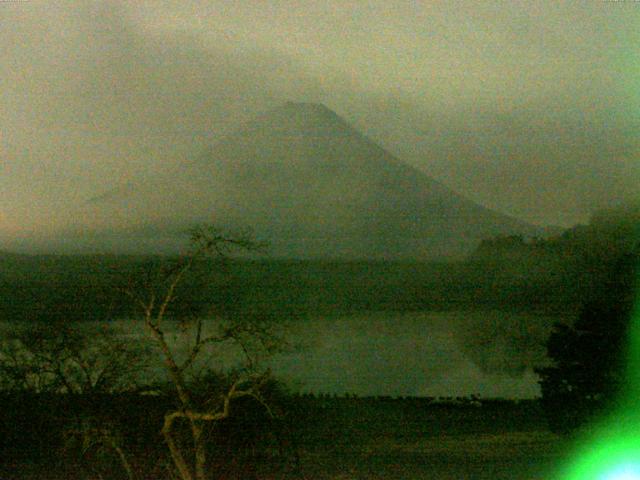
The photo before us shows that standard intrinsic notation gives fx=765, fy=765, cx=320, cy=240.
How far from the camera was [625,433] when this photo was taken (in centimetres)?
836

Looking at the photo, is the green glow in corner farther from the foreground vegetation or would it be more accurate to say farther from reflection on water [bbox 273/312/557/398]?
reflection on water [bbox 273/312/557/398]

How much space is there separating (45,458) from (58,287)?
779 centimetres

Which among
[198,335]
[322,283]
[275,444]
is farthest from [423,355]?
[198,335]

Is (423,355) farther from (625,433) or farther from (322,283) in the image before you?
(625,433)

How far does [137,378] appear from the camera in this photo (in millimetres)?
10953

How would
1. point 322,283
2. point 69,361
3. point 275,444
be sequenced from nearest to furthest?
point 69,361, point 275,444, point 322,283

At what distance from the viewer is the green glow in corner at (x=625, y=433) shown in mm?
8180

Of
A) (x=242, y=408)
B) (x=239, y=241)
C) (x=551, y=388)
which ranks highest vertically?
(x=239, y=241)

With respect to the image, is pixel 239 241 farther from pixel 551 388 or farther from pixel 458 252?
pixel 458 252

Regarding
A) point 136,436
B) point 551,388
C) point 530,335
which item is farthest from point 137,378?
point 530,335

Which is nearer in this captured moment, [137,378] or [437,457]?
[137,378]

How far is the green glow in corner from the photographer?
8.18 m

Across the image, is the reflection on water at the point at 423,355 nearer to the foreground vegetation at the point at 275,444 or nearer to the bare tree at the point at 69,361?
the foreground vegetation at the point at 275,444

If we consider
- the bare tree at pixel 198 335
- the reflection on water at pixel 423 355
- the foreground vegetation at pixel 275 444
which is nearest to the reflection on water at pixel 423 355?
the reflection on water at pixel 423 355
